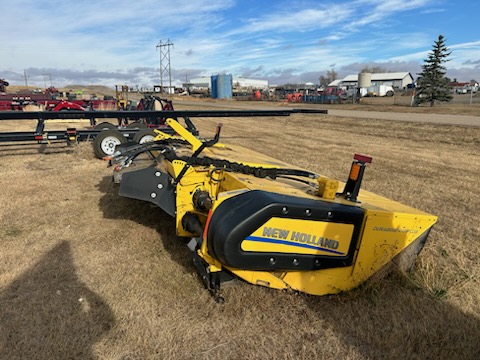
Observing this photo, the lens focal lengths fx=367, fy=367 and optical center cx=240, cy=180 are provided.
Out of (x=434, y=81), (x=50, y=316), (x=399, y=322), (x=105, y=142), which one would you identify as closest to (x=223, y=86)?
(x=434, y=81)

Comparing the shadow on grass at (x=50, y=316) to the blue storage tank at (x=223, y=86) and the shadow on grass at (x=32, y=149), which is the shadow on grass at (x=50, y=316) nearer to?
the shadow on grass at (x=32, y=149)

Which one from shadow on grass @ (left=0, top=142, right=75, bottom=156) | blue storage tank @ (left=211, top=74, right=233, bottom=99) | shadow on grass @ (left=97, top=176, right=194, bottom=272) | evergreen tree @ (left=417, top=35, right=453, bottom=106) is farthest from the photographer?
blue storage tank @ (left=211, top=74, right=233, bottom=99)

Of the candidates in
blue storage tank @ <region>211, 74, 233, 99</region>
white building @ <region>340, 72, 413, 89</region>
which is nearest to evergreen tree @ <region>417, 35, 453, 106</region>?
blue storage tank @ <region>211, 74, 233, 99</region>

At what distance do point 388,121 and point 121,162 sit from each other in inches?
608

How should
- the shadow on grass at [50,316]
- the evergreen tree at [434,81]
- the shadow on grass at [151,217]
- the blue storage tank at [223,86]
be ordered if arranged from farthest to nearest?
the blue storage tank at [223,86], the evergreen tree at [434,81], the shadow on grass at [151,217], the shadow on grass at [50,316]

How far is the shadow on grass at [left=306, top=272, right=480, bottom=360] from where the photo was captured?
7.76 feet

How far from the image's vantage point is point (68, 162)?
797 centimetres

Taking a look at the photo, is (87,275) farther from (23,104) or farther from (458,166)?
(23,104)

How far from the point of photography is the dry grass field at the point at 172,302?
2377 millimetres

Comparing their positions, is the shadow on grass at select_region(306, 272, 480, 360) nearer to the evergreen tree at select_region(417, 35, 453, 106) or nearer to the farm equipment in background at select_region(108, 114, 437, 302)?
the farm equipment in background at select_region(108, 114, 437, 302)

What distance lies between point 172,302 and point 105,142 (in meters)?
6.32

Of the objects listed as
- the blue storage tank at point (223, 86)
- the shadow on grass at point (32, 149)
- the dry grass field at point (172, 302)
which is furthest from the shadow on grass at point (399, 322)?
the blue storage tank at point (223, 86)

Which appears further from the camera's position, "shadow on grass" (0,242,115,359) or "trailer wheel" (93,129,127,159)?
"trailer wheel" (93,129,127,159)

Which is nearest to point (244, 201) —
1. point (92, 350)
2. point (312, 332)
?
point (312, 332)
